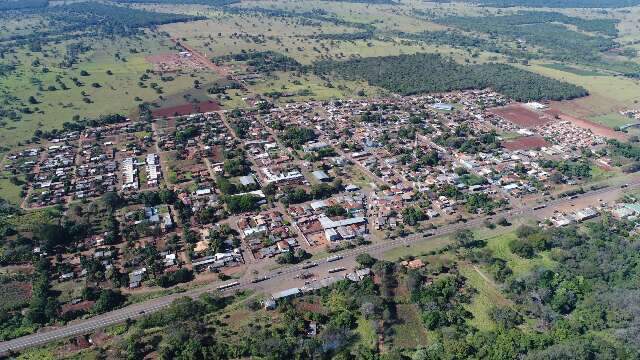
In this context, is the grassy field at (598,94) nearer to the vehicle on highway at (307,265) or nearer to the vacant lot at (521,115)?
the vacant lot at (521,115)

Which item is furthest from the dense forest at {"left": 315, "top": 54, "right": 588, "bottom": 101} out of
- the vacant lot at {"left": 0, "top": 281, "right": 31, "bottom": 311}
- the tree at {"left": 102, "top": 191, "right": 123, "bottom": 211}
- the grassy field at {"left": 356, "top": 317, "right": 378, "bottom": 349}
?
the vacant lot at {"left": 0, "top": 281, "right": 31, "bottom": 311}

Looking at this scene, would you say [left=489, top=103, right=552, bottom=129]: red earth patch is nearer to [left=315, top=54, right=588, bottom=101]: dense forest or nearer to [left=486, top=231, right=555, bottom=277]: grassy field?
[left=315, top=54, right=588, bottom=101]: dense forest

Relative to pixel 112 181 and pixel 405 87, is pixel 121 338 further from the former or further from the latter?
pixel 405 87

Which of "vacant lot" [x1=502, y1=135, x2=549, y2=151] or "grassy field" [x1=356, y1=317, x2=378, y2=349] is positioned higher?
"vacant lot" [x1=502, y1=135, x2=549, y2=151]

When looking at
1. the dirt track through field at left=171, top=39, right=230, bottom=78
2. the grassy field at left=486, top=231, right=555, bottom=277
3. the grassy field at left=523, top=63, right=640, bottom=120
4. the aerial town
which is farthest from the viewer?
the dirt track through field at left=171, top=39, right=230, bottom=78

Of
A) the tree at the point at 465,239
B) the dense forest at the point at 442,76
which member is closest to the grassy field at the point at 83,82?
the dense forest at the point at 442,76

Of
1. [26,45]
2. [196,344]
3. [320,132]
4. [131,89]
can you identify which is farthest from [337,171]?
[26,45]
